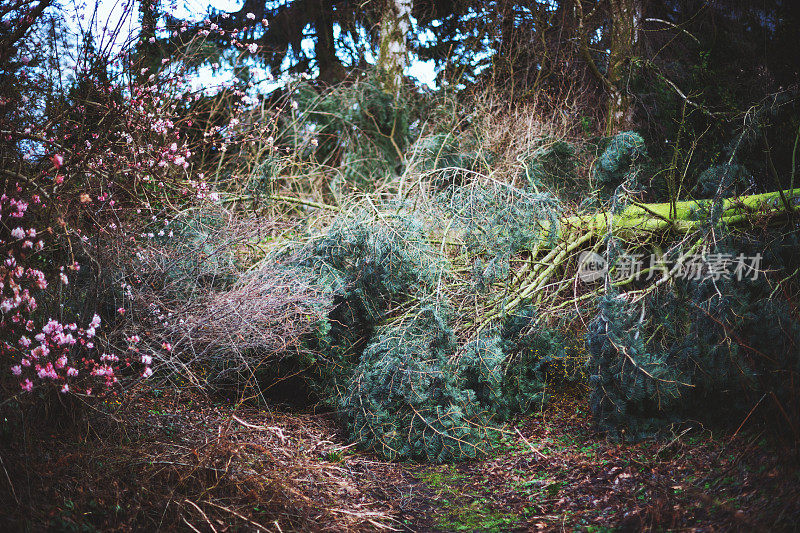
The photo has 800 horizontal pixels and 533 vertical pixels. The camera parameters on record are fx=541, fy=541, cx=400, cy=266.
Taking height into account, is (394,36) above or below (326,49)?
below

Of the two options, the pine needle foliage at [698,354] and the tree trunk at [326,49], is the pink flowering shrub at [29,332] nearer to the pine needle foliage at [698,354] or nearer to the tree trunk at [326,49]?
the pine needle foliage at [698,354]

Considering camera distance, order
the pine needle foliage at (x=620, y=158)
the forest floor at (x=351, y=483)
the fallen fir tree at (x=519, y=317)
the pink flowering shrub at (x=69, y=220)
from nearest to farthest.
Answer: the forest floor at (x=351, y=483) < the pink flowering shrub at (x=69, y=220) < the fallen fir tree at (x=519, y=317) < the pine needle foliage at (x=620, y=158)

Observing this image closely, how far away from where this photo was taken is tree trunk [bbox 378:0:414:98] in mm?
9945

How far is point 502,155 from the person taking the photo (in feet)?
25.2

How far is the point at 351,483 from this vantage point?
12.5 ft

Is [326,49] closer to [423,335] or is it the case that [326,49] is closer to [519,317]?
[519,317]

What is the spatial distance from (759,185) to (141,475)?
7865 mm

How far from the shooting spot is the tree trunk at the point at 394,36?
32.6 feet

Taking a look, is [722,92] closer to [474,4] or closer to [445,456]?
[474,4]

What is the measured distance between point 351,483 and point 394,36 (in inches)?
335

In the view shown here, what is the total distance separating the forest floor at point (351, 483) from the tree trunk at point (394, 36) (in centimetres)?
755

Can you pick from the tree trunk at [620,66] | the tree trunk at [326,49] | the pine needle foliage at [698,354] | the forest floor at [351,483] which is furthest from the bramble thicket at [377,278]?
the tree trunk at [326,49]

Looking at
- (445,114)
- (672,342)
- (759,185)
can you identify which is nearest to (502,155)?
(445,114)

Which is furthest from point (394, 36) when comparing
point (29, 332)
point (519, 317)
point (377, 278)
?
point (29, 332)
